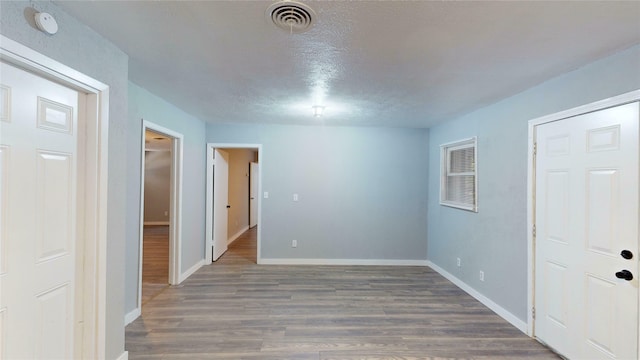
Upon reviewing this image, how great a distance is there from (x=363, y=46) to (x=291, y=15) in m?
0.56

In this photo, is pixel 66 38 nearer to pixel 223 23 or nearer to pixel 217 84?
pixel 223 23

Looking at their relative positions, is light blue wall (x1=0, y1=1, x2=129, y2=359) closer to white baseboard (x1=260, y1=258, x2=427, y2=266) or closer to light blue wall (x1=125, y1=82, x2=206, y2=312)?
light blue wall (x1=125, y1=82, x2=206, y2=312)

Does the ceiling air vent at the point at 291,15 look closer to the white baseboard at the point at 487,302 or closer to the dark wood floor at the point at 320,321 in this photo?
the dark wood floor at the point at 320,321

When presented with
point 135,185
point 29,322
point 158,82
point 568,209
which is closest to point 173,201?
point 135,185

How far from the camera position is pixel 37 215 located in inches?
56.9

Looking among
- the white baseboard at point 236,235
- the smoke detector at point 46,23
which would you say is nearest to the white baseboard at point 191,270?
the white baseboard at point 236,235

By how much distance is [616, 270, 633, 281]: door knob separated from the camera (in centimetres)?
179

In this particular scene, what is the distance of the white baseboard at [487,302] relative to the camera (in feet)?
8.79

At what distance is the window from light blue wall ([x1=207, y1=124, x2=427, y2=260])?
0.44 metres

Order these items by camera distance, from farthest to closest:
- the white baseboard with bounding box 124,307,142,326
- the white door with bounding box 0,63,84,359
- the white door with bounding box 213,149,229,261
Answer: the white door with bounding box 213,149,229,261
the white baseboard with bounding box 124,307,142,326
the white door with bounding box 0,63,84,359

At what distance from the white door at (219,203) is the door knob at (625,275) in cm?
457

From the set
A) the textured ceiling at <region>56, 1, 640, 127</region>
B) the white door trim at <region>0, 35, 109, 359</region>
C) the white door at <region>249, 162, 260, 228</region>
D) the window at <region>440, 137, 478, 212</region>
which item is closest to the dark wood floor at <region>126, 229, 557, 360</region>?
the white door trim at <region>0, 35, 109, 359</region>

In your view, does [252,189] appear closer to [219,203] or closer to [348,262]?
[219,203]

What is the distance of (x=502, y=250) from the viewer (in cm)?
294
